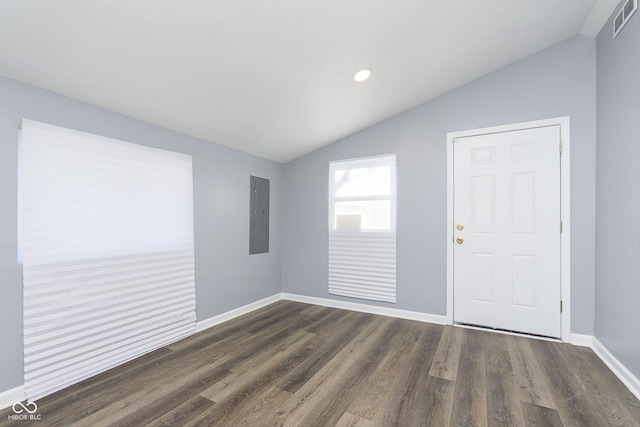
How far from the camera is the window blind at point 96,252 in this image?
1.90 meters

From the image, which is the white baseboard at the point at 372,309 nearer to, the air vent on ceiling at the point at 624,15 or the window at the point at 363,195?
the window at the point at 363,195

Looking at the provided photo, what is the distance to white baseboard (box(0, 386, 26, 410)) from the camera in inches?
68.8

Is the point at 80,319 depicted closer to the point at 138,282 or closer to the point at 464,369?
the point at 138,282

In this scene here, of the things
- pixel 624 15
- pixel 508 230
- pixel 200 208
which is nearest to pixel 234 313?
pixel 200 208

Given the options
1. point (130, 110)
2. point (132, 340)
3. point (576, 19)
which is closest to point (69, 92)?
point (130, 110)

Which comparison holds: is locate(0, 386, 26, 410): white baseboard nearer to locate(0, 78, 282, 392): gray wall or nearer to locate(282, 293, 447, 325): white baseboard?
locate(0, 78, 282, 392): gray wall

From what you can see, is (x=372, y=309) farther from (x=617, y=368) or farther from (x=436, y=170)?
(x=617, y=368)

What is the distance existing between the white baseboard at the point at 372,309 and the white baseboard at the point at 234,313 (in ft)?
0.91

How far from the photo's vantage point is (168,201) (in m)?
2.73

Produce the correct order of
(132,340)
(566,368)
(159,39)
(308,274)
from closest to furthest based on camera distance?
1. (159,39)
2. (566,368)
3. (132,340)
4. (308,274)

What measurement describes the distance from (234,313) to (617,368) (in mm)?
3485

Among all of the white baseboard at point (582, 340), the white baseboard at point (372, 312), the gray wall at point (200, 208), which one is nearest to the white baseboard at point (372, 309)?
the white baseboard at point (372, 312)

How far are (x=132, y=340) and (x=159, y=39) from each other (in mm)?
2311

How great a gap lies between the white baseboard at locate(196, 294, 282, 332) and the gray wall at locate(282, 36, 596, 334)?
324 millimetres
